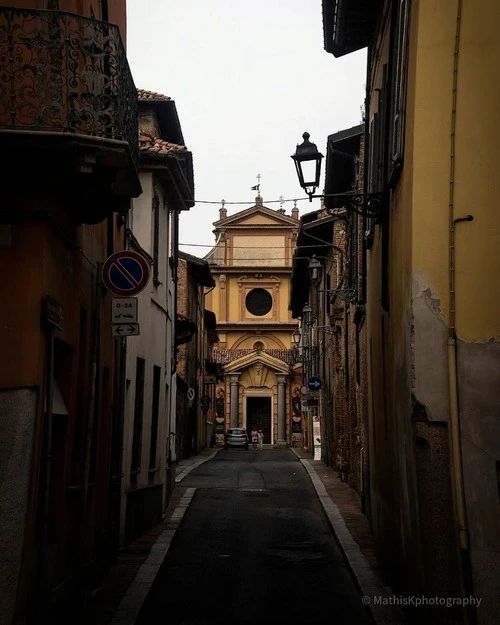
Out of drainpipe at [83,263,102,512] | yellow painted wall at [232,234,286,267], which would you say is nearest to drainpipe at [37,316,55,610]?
drainpipe at [83,263,102,512]

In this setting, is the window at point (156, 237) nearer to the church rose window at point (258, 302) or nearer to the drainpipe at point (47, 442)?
the drainpipe at point (47, 442)

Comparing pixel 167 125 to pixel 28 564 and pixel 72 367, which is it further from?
pixel 28 564

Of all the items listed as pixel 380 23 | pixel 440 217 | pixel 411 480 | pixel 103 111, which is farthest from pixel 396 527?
pixel 380 23

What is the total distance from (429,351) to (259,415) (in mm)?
56264

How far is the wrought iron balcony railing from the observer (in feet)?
26.6

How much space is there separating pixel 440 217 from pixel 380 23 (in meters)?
5.40

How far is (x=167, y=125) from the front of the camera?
20641 mm

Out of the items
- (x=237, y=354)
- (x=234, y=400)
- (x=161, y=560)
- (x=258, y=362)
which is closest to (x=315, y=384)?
(x=161, y=560)

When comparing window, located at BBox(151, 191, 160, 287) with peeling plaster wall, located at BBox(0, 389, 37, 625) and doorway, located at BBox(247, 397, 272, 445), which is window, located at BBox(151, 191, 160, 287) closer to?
Answer: peeling plaster wall, located at BBox(0, 389, 37, 625)

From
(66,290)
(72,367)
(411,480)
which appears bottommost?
(411,480)

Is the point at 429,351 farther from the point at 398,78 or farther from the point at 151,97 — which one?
the point at 151,97

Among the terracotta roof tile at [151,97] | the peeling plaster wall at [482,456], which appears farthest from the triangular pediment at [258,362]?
the peeling plaster wall at [482,456]

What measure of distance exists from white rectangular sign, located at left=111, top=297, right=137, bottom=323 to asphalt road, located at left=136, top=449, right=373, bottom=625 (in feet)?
10.00

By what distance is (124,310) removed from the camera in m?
11.1
